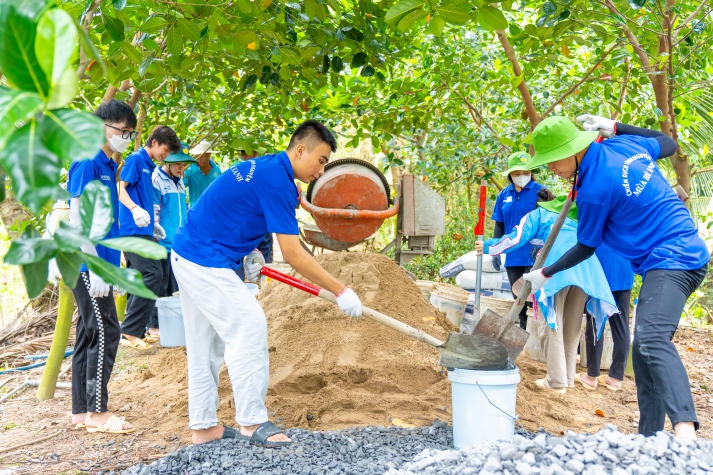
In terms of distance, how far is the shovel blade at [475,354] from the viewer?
3.10m

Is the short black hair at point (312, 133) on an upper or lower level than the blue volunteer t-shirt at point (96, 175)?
upper

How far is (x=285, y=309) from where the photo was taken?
500cm

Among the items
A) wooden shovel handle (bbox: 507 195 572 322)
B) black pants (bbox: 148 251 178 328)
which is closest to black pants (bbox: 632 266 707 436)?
wooden shovel handle (bbox: 507 195 572 322)

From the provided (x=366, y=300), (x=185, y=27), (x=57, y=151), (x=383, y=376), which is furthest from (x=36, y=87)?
(x=366, y=300)

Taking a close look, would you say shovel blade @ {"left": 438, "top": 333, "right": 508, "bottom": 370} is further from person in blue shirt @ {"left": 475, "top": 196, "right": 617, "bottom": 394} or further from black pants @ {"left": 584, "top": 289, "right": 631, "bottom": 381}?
black pants @ {"left": 584, "top": 289, "right": 631, "bottom": 381}

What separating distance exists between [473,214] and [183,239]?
25.1 ft

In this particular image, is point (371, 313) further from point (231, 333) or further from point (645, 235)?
point (645, 235)

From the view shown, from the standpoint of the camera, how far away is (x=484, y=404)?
292cm

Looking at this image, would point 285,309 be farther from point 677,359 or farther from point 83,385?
point 677,359

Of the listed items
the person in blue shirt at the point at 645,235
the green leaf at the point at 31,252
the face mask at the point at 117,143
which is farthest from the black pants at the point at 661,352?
the face mask at the point at 117,143

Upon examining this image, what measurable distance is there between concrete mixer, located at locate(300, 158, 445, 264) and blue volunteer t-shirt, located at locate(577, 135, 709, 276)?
376cm

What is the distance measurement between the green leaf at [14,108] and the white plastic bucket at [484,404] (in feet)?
8.10

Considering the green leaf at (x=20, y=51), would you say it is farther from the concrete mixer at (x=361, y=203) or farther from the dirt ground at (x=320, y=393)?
the concrete mixer at (x=361, y=203)

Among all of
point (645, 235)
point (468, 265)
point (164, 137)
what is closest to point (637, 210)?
point (645, 235)
